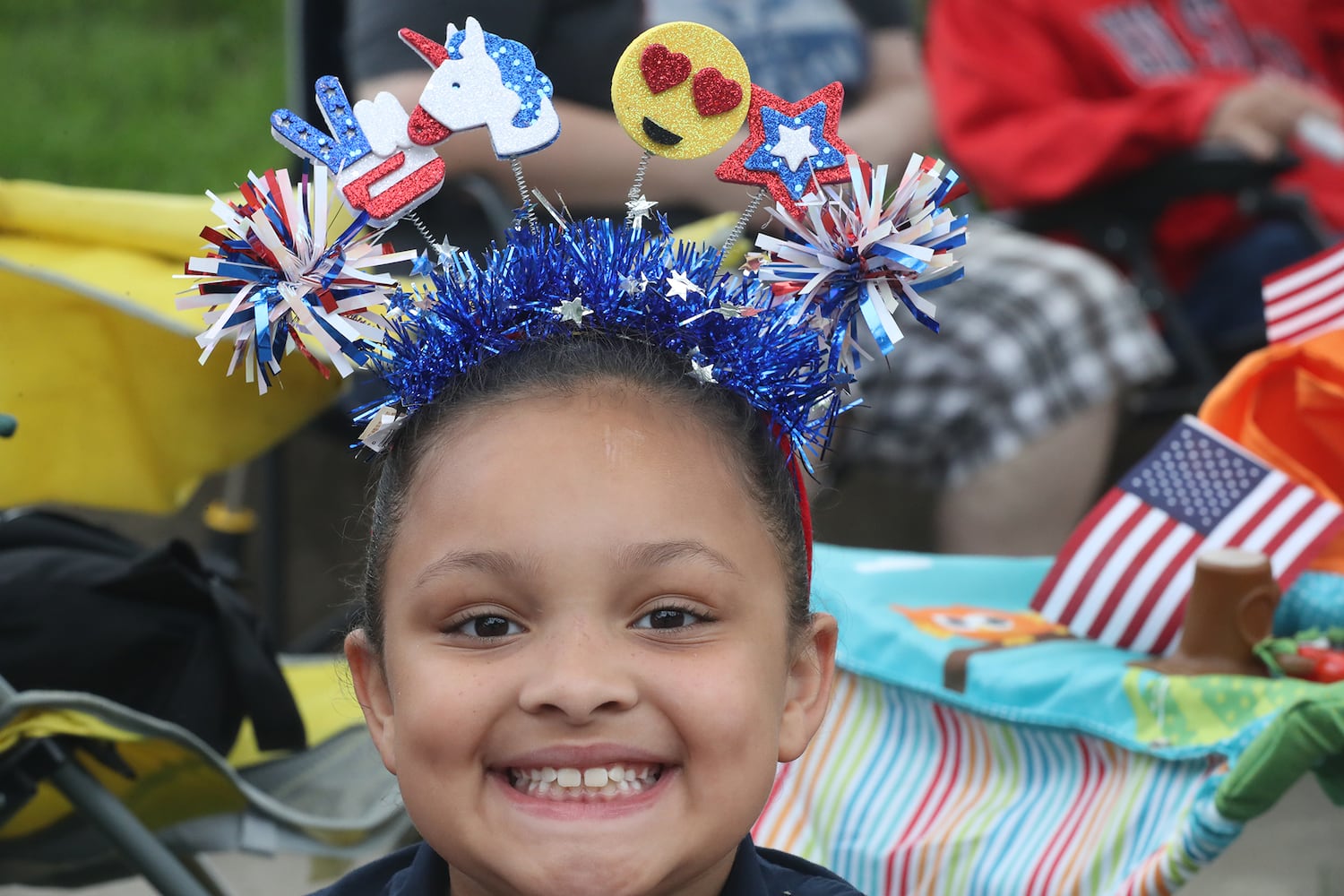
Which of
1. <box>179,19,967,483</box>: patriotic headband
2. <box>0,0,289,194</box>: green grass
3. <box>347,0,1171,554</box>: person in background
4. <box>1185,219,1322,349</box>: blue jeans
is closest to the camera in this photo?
<box>179,19,967,483</box>: patriotic headband

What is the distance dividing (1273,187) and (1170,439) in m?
1.79

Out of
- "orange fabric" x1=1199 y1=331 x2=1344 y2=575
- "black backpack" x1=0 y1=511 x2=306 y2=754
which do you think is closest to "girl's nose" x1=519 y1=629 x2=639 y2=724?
"black backpack" x1=0 y1=511 x2=306 y2=754

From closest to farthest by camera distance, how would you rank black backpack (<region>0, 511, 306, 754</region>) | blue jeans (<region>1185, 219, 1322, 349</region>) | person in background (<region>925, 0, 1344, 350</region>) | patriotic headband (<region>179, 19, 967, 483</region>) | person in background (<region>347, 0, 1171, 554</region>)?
patriotic headband (<region>179, 19, 967, 483</region>), black backpack (<region>0, 511, 306, 754</region>), person in background (<region>347, 0, 1171, 554</region>), person in background (<region>925, 0, 1344, 350</region>), blue jeans (<region>1185, 219, 1322, 349</region>)

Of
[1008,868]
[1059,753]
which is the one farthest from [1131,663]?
[1008,868]

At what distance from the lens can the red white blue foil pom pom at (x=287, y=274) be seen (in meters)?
1.29

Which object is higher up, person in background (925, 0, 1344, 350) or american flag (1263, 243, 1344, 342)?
person in background (925, 0, 1344, 350)

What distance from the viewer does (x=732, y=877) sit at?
4.53 ft

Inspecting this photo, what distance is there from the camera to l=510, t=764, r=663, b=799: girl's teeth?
1229mm

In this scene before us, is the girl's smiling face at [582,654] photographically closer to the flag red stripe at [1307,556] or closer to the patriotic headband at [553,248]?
the patriotic headband at [553,248]

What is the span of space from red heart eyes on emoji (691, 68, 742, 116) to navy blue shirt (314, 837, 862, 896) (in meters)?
0.61

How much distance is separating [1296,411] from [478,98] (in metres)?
1.22

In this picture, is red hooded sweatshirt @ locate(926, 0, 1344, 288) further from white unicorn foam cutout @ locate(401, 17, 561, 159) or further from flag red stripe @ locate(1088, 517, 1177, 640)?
white unicorn foam cutout @ locate(401, 17, 561, 159)

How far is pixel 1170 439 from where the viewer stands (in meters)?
2.07

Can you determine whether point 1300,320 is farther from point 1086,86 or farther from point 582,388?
point 1086,86
